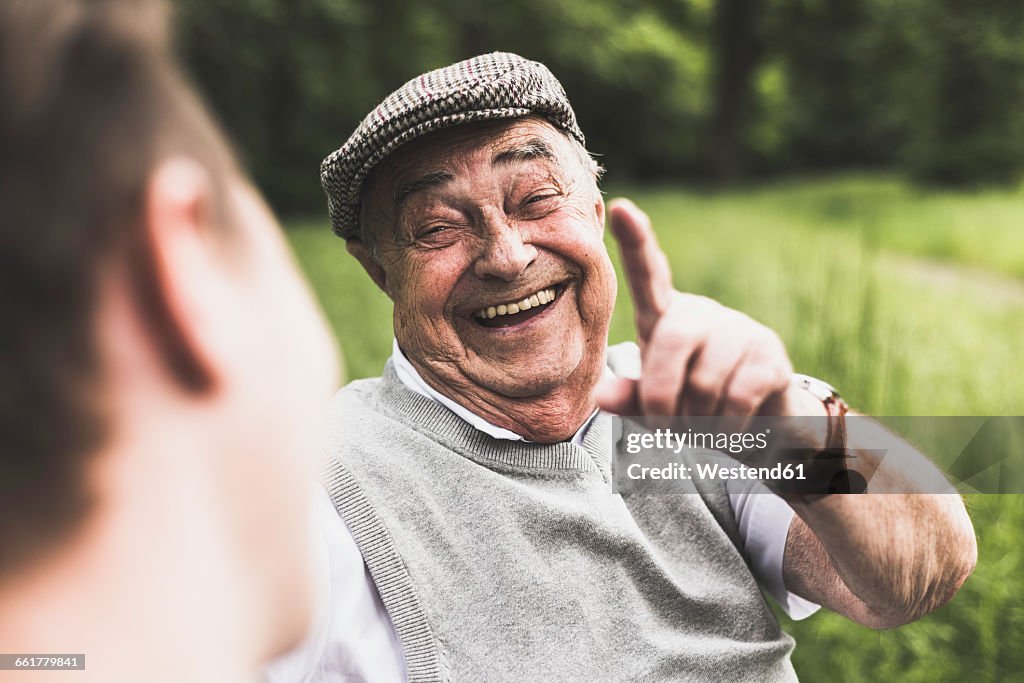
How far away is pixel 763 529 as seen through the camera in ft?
5.89

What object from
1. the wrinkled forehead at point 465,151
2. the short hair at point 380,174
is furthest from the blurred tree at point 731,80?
the wrinkled forehead at point 465,151

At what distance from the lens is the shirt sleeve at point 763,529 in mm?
1767

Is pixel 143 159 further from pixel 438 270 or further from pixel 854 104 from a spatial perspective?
pixel 854 104

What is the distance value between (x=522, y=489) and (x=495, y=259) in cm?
44

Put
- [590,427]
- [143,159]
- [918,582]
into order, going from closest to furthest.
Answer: [143,159], [918,582], [590,427]

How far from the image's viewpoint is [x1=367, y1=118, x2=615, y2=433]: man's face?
1.64 metres

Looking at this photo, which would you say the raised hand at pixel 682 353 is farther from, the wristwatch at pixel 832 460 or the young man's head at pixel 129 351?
the young man's head at pixel 129 351

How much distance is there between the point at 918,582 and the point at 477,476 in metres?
0.82

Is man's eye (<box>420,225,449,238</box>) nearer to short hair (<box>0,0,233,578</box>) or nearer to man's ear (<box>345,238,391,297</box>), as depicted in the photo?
man's ear (<box>345,238,391,297</box>)

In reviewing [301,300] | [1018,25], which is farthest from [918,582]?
[1018,25]

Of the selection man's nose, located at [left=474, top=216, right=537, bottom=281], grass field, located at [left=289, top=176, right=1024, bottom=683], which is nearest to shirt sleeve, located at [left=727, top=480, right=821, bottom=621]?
grass field, located at [left=289, top=176, right=1024, bottom=683]

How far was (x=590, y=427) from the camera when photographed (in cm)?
181

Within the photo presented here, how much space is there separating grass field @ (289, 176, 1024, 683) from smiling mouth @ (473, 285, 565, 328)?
3.72ft

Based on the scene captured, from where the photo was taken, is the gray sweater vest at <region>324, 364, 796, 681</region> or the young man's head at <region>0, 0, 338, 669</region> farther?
the gray sweater vest at <region>324, 364, 796, 681</region>
